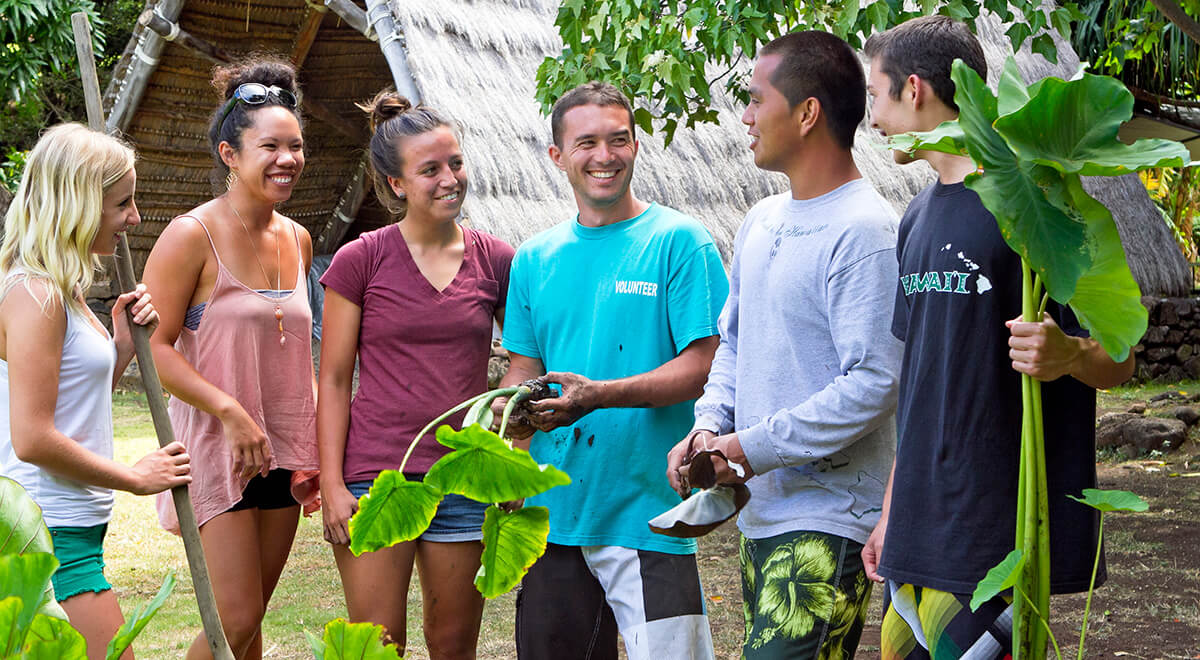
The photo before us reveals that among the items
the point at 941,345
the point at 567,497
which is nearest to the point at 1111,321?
the point at 941,345

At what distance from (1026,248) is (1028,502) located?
0.35 m

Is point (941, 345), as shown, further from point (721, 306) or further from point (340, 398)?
point (340, 398)

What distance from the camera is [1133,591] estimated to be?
4.61 m

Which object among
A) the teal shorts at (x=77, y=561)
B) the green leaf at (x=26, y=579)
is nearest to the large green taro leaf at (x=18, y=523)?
the green leaf at (x=26, y=579)

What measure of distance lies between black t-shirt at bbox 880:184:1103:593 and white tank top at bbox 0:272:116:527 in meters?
1.66

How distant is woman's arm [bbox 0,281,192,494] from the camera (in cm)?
231

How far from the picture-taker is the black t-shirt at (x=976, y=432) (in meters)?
1.89

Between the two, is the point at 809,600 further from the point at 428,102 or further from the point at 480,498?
the point at 428,102

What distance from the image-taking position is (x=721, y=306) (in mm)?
2572

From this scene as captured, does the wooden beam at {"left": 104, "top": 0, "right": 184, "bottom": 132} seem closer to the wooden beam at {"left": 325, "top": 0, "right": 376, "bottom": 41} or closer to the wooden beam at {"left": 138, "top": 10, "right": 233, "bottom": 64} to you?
the wooden beam at {"left": 138, "top": 10, "right": 233, "bottom": 64}

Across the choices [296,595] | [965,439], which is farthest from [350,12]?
[965,439]

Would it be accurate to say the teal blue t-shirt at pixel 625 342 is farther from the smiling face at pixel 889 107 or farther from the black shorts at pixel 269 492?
the black shorts at pixel 269 492

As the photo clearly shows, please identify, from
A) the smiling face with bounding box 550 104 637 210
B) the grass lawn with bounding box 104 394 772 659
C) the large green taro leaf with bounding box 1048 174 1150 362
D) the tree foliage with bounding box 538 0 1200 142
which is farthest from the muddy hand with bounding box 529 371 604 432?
the grass lawn with bounding box 104 394 772 659

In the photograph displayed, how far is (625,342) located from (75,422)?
117 centimetres
